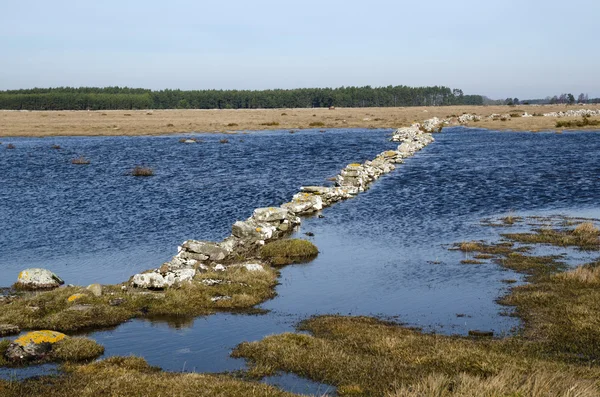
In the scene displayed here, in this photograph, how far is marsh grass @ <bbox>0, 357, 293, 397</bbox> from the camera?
14.0m

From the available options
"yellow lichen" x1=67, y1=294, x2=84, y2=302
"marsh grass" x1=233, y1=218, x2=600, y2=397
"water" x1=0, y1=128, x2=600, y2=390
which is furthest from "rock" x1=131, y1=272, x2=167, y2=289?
"marsh grass" x1=233, y1=218, x2=600, y2=397

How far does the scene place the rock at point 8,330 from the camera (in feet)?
65.4

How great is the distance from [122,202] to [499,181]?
111 ft

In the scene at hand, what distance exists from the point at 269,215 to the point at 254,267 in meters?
9.67

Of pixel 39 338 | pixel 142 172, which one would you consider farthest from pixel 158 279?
pixel 142 172

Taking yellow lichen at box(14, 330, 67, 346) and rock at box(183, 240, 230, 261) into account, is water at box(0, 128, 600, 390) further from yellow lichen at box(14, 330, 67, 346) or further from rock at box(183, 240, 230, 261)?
rock at box(183, 240, 230, 261)

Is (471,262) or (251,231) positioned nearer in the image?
(471,262)

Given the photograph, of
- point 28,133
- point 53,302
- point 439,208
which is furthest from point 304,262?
point 28,133

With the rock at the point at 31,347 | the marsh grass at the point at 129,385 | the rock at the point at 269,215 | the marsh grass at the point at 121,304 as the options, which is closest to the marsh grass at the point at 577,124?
the rock at the point at 269,215

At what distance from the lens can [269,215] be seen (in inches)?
1441

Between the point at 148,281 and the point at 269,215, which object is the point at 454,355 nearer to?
the point at 148,281

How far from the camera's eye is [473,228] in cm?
3556

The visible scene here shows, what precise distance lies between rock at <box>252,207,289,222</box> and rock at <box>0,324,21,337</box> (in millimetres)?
17692

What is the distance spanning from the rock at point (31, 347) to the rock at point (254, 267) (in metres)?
10.1
